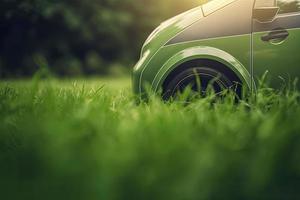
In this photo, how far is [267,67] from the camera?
6152 millimetres

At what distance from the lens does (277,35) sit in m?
6.14

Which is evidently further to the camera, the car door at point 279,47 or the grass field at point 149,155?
the car door at point 279,47

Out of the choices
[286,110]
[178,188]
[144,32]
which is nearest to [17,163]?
[178,188]

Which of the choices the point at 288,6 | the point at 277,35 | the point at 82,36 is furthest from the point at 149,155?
the point at 82,36

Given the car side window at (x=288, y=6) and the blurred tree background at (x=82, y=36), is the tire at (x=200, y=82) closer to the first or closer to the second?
the car side window at (x=288, y=6)

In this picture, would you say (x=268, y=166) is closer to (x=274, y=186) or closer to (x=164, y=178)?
(x=274, y=186)

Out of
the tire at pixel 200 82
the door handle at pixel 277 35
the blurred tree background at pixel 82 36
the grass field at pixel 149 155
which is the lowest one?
the grass field at pixel 149 155

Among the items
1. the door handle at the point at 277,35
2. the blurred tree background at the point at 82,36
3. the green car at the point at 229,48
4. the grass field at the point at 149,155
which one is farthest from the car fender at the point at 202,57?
the blurred tree background at the point at 82,36

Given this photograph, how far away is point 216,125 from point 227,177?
106 cm

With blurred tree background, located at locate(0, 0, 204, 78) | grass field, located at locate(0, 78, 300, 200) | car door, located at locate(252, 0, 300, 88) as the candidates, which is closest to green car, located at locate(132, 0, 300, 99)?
car door, located at locate(252, 0, 300, 88)

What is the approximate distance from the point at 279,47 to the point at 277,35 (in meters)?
0.11

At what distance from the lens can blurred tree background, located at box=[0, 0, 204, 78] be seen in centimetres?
3052

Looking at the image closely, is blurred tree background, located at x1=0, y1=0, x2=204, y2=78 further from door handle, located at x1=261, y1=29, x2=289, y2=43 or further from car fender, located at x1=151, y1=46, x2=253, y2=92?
door handle, located at x1=261, y1=29, x2=289, y2=43

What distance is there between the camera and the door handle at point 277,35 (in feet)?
20.1
